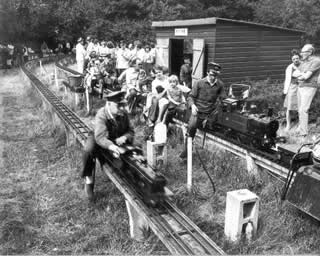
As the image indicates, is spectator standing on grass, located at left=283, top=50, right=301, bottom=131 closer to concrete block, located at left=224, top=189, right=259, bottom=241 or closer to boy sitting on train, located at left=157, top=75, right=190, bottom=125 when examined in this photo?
boy sitting on train, located at left=157, top=75, right=190, bottom=125

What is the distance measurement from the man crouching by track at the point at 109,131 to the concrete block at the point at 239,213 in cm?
174

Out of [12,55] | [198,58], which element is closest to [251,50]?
[198,58]

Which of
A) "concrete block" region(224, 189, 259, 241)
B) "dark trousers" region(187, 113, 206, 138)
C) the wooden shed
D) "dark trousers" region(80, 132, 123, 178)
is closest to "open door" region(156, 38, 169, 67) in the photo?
the wooden shed

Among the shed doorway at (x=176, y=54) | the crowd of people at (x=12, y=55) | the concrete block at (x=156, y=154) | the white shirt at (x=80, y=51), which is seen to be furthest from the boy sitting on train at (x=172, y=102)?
the crowd of people at (x=12, y=55)

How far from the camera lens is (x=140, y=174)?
4957 mm

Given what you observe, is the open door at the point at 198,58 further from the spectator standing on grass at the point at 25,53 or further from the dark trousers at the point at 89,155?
the spectator standing on grass at the point at 25,53

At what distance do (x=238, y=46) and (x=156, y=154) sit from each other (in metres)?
7.47

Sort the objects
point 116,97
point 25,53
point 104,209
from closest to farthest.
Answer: point 116,97
point 104,209
point 25,53

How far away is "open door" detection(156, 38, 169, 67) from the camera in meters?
15.3

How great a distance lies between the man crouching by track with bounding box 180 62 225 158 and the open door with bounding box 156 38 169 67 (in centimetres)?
824

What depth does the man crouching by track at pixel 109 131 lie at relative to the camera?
529 centimetres

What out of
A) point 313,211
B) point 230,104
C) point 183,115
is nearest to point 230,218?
point 313,211

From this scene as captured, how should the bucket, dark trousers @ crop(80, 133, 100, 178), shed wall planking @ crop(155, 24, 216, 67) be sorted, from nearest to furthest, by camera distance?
dark trousers @ crop(80, 133, 100, 178), shed wall planking @ crop(155, 24, 216, 67), the bucket

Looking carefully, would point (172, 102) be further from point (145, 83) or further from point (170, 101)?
point (145, 83)
